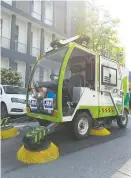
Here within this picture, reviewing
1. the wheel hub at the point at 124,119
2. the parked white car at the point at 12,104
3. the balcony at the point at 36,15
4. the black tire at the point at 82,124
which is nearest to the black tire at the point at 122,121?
the wheel hub at the point at 124,119

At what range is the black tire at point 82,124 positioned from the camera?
5531 millimetres

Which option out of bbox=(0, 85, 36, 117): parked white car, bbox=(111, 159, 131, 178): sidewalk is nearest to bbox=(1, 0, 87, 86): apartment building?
bbox=(0, 85, 36, 117): parked white car

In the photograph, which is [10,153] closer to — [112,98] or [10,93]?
[112,98]

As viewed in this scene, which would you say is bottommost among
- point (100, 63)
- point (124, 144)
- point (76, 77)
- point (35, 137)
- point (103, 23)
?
point (124, 144)

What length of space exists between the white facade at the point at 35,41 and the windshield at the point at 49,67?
42.0 ft

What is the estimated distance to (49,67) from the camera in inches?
247

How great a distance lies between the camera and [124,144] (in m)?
5.50

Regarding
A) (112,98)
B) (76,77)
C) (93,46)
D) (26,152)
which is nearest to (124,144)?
(112,98)

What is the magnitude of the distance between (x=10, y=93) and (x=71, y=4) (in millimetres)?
18135

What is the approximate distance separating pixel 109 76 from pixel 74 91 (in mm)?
1534

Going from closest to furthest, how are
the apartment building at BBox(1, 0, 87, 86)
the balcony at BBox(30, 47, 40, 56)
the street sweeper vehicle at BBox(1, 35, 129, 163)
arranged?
the street sweeper vehicle at BBox(1, 35, 129, 163) < the apartment building at BBox(1, 0, 87, 86) < the balcony at BBox(30, 47, 40, 56)

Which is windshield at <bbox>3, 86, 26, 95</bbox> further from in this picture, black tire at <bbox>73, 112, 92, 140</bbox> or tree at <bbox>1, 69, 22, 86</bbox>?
tree at <bbox>1, 69, 22, 86</bbox>

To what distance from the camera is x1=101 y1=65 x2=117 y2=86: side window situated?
6.41 meters

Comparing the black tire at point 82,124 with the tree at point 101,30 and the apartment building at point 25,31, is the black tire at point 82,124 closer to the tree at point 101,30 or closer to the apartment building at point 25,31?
the apartment building at point 25,31
